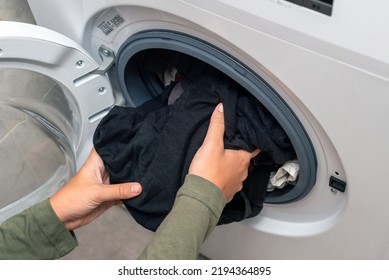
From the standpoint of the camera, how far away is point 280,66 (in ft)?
2.14

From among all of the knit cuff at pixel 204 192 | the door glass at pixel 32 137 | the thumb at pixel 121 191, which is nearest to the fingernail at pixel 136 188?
the thumb at pixel 121 191

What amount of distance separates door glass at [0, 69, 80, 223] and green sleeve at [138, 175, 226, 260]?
317mm

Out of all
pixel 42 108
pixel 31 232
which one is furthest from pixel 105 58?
pixel 31 232

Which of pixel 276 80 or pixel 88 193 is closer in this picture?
pixel 276 80

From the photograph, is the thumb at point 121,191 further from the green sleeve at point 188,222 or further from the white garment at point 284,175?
the white garment at point 284,175

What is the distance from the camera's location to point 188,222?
685 millimetres

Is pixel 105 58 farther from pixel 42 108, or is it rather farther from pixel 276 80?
pixel 276 80

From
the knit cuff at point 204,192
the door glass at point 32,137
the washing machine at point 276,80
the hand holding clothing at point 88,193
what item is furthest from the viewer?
the door glass at point 32,137

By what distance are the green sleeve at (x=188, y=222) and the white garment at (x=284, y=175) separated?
146mm

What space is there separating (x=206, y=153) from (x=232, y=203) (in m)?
0.16

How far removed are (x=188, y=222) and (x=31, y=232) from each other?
0.26m

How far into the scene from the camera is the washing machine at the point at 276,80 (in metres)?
0.60
